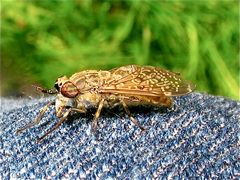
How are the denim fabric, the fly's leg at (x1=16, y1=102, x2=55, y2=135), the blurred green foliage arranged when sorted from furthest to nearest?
the blurred green foliage, the fly's leg at (x1=16, y1=102, x2=55, y2=135), the denim fabric

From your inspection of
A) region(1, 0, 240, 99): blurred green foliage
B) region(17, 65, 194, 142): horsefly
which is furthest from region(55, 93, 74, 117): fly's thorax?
region(1, 0, 240, 99): blurred green foliage

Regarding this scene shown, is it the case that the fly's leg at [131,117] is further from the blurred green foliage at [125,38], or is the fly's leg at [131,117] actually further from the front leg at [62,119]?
the blurred green foliage at [125,38]

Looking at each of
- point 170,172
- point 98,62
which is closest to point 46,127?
point 170,172

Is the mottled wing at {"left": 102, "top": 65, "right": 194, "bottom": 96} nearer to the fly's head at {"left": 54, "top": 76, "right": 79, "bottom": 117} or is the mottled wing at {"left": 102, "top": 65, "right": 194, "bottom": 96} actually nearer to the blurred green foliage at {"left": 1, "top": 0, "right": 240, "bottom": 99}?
the fly's head at {"left": 54, "top": 76, "right": 79, "bottom": 117}

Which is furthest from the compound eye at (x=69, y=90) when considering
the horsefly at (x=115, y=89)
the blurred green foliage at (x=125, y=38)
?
the blurred green foliage at (x=125, y=38)

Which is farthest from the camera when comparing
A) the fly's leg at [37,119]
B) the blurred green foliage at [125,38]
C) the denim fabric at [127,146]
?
the blurred green foliage at [125,38]

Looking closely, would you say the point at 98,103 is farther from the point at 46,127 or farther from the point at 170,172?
the point at 170,172
